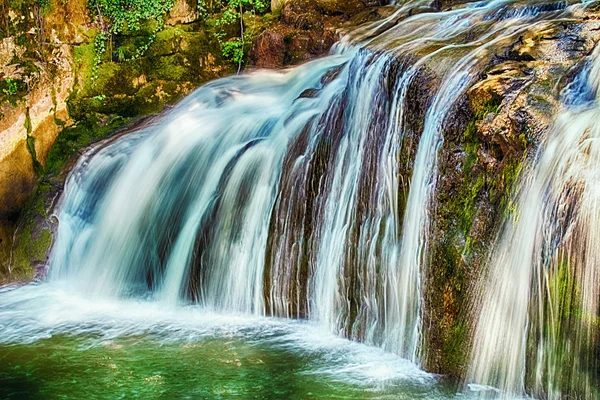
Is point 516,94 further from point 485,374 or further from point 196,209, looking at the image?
point 196,209

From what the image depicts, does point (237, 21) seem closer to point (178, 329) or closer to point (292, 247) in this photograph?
point (292, 247)

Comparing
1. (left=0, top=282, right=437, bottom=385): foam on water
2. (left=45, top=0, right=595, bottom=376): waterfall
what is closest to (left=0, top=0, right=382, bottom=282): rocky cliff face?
(left=45, top=0, right=595, bottom=376): waterfall

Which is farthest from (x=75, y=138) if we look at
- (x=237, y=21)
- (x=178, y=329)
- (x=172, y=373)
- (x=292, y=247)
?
(x=172, y=373)

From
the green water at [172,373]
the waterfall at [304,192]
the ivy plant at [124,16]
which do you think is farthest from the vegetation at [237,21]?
the green water at [172,373]

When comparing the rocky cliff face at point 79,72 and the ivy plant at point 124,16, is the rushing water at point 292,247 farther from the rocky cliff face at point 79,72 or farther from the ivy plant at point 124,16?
the ivy plant at point 124,16

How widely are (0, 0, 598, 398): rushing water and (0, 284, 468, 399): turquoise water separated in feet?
0.06

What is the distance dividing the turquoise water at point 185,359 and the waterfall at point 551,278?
0.53 metres

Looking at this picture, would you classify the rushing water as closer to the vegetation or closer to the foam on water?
the foam on water

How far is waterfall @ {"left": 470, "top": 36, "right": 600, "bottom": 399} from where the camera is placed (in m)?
3.89

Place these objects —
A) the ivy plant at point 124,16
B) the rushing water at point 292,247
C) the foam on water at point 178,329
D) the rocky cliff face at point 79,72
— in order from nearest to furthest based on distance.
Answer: the rushing water at point 292,247
the foam on water at point 178,329
the rocky cliff face at point 79,72
the ivy plant at point 124,16

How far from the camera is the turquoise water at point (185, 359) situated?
4.67 metres

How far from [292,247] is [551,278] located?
268cm

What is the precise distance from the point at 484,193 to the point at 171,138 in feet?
14.3

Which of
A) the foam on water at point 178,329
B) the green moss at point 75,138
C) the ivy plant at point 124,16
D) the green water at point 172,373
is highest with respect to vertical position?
the ivy plant at point 124,16
